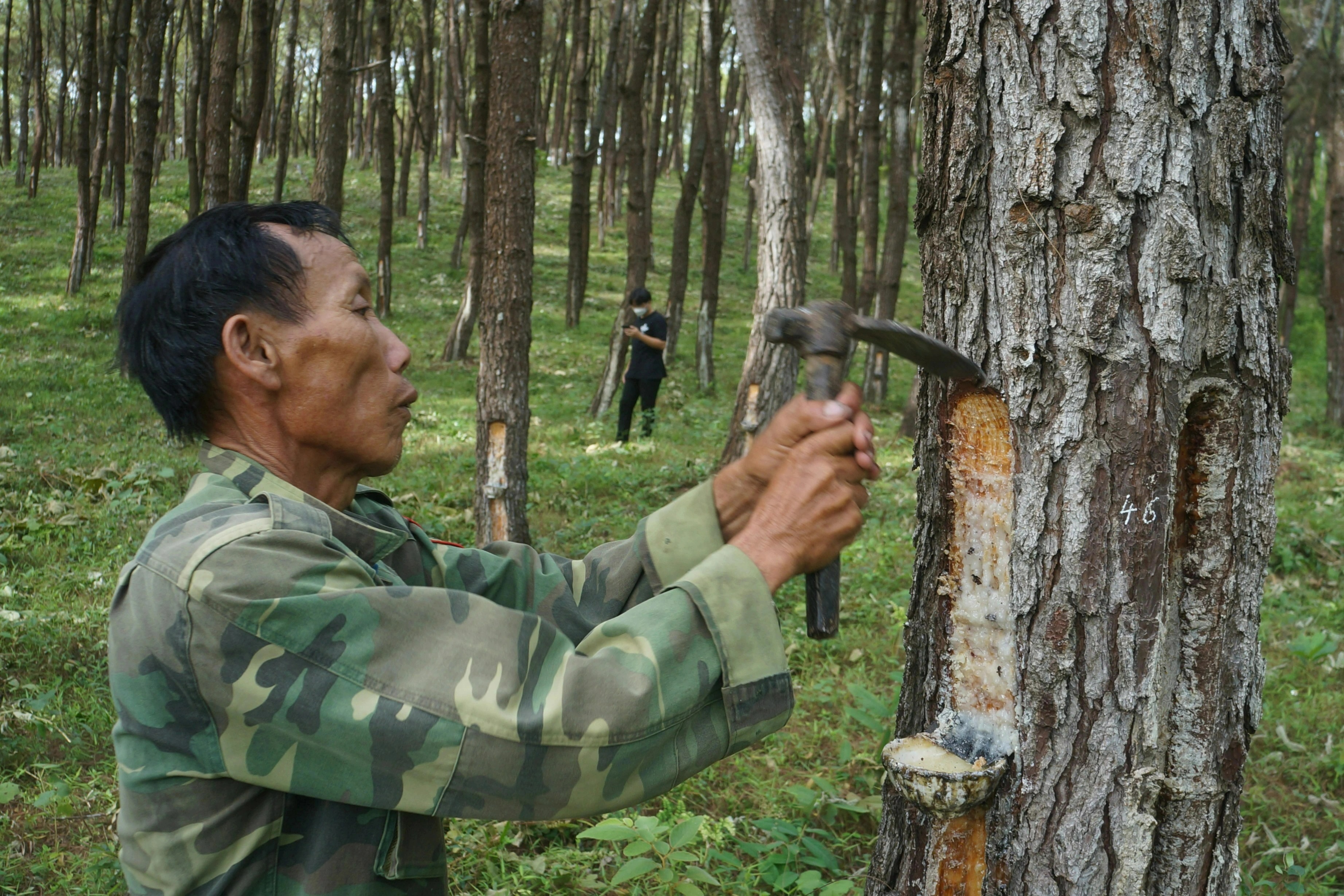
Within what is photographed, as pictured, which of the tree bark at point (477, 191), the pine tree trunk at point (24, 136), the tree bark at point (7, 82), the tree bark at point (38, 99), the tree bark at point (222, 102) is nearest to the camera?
the tree bark at point (222, 102)

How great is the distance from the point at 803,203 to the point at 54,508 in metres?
5.26

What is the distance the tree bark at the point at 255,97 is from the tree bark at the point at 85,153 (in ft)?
23.8

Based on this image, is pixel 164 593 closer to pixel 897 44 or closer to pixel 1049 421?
pixel 1049 421

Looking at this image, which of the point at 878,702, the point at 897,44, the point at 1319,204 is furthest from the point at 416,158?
the point at 878,702

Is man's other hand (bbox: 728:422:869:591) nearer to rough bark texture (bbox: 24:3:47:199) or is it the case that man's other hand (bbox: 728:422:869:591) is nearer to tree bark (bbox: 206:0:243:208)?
tree bark (bbox: 206:0:243:208)

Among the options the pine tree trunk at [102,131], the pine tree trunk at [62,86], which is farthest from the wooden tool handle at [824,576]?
the pine tree trunk at [62,86]

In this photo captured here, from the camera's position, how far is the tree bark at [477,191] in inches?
384

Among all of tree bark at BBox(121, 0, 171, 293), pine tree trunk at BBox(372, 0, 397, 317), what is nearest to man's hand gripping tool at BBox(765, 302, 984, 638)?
tree bark at BBox(121, 0, 171, 293)

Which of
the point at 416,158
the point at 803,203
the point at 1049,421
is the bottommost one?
the point at 1049,421

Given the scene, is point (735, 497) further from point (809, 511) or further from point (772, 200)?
point (772, 200)

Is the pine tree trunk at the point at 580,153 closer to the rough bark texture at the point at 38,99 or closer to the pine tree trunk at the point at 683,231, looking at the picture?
the pine tree trunk at the point at 683,231

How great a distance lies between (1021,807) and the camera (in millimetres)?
1715

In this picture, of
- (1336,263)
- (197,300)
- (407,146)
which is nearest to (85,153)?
(407,146)

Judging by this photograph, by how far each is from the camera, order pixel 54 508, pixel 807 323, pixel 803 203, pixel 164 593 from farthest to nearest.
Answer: pixel 803 203 → pixel 54 508 → pixel 807 323 → pixel 164 593
